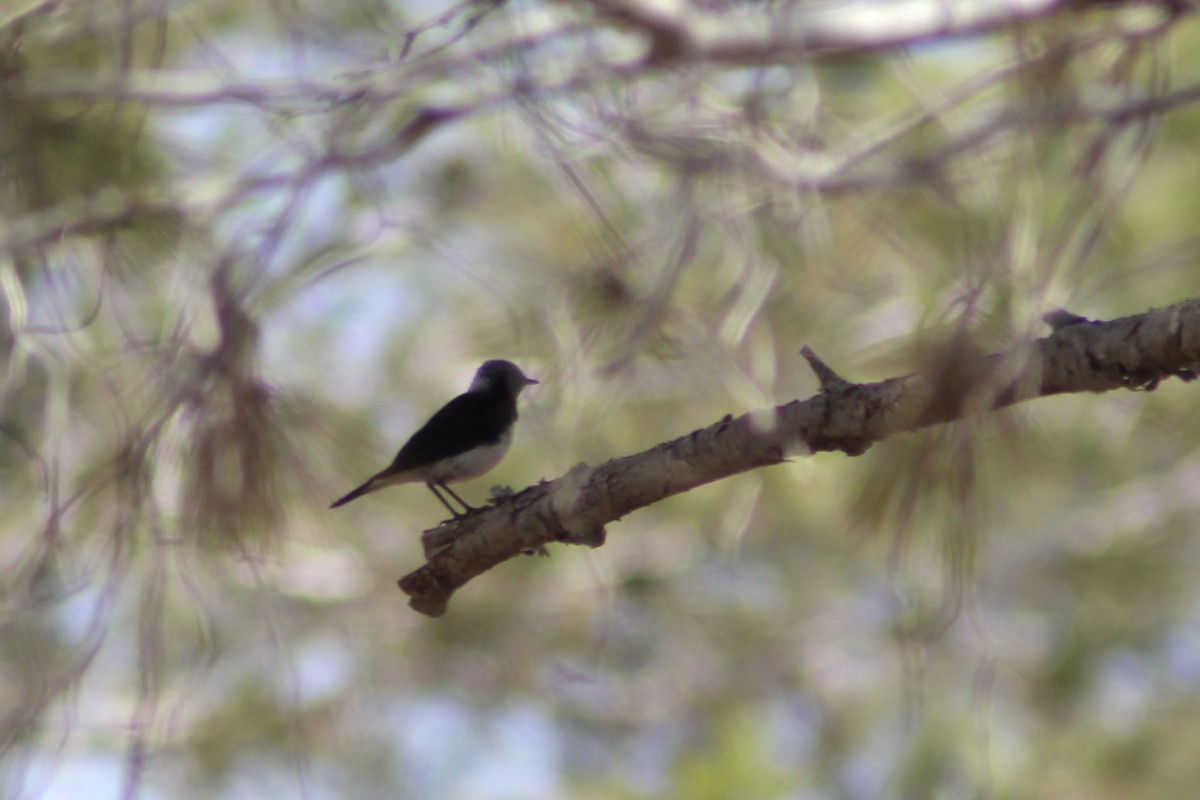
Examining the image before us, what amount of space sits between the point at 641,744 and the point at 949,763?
226 centimetres

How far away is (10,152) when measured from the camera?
111 inches

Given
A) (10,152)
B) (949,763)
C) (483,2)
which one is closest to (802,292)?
(483,2)

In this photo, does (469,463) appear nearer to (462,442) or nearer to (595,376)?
(462,442)

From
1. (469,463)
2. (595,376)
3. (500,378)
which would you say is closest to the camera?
(595,376)

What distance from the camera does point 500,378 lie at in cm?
433

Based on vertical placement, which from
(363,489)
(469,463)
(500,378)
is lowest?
(363,489)

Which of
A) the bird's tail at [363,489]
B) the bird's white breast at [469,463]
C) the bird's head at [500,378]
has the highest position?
the bird's head at [500,378]

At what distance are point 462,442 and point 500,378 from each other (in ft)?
0.96

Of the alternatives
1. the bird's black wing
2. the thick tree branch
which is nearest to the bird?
the bird's black wing

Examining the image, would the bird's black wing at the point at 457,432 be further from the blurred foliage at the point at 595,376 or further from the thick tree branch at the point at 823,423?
the thick tree branch at the point at 823,423

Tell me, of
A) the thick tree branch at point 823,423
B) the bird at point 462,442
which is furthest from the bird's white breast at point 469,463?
the thick tree branch at point 823,423

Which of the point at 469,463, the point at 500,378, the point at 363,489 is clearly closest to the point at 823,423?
the point at 363,489

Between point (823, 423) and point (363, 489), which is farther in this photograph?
point (363, 489)

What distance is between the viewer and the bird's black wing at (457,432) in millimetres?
4086
